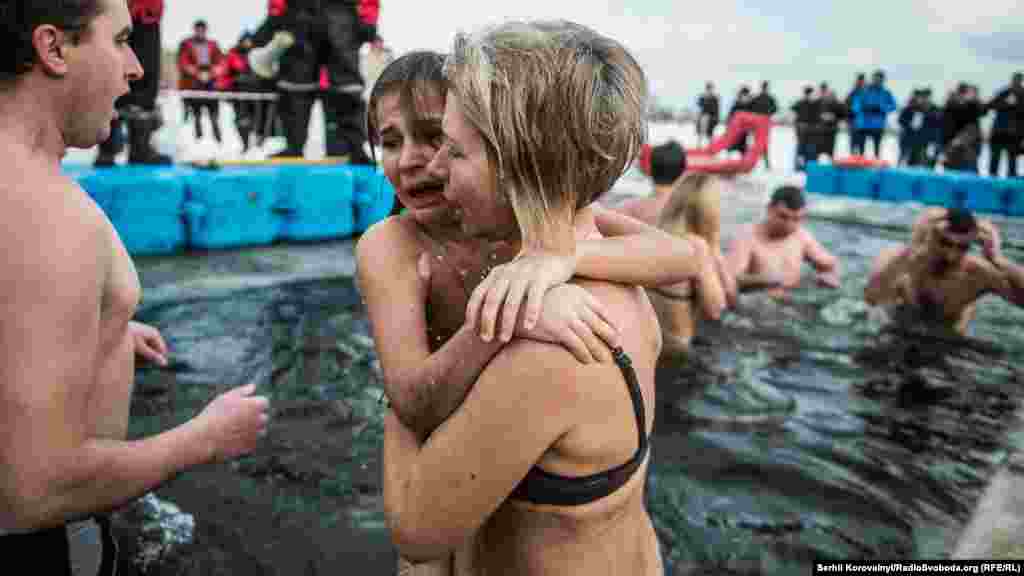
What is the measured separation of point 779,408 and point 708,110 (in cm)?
1896

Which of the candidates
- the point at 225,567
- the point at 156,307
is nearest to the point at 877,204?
the point at 156,307

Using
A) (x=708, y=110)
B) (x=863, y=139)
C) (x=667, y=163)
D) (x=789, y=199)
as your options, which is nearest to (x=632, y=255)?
(x=667, y=163)

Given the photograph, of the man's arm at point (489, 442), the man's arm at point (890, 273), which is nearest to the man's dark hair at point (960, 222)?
the man's arm at point (890, 273)

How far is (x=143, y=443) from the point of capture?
1.53 meters

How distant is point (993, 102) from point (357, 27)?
1286 cm

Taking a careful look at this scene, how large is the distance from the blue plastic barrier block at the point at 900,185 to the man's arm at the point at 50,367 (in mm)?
15689

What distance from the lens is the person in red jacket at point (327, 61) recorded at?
8820 millimetres

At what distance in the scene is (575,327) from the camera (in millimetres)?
1175

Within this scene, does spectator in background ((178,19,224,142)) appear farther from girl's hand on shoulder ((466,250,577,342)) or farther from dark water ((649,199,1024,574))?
girl's hand on shoulder ((466,250,577,342))

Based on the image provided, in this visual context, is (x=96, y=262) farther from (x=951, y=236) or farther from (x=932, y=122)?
(x=932, y=122)

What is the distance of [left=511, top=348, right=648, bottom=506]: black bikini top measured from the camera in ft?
4.20

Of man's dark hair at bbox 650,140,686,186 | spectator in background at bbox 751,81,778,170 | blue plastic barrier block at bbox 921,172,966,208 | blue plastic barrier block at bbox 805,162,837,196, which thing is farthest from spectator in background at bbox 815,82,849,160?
man's dark hair at bbox 650,140,686,186

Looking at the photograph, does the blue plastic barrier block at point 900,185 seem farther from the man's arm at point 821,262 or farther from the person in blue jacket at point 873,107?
the man's arm at point 821,262

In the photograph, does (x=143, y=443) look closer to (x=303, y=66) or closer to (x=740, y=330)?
(x=740, y=330)
